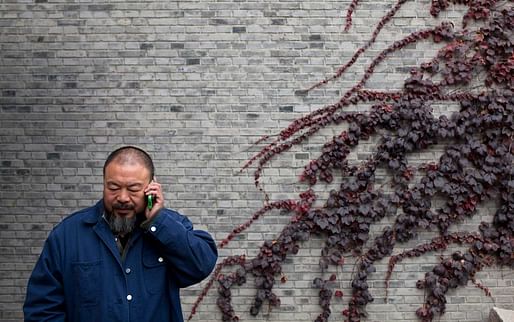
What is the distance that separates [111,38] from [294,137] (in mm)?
1681

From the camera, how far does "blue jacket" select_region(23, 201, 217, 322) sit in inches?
113

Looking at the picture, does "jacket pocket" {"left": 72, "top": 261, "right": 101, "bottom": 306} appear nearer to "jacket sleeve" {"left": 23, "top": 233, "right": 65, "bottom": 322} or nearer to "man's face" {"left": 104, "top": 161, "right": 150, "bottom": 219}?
"jacket sleeve" {"left": 23, "top": 233, "right": 65, "bottom": 322}

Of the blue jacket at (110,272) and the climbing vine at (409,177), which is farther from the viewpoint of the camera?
the climbing vine at (409,177)

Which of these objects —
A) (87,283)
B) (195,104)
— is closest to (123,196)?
(87,283)

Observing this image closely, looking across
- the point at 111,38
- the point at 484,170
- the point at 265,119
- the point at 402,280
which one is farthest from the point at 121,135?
the point at 484,170

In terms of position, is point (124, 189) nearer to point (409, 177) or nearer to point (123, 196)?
point (123, 196)

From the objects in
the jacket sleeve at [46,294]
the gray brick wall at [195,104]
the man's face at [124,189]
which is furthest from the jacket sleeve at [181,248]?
the gray brick wall at [195,104]

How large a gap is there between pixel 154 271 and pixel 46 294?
1.52ft

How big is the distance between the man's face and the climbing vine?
2550mm

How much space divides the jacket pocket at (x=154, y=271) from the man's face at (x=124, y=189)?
0.20 m

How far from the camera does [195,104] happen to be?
5453 millimetres

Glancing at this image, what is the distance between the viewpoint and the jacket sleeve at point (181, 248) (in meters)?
2.95

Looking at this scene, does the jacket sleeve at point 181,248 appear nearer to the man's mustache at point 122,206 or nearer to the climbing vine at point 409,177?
the man's mustache at point 122,206

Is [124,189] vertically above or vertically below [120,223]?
above
